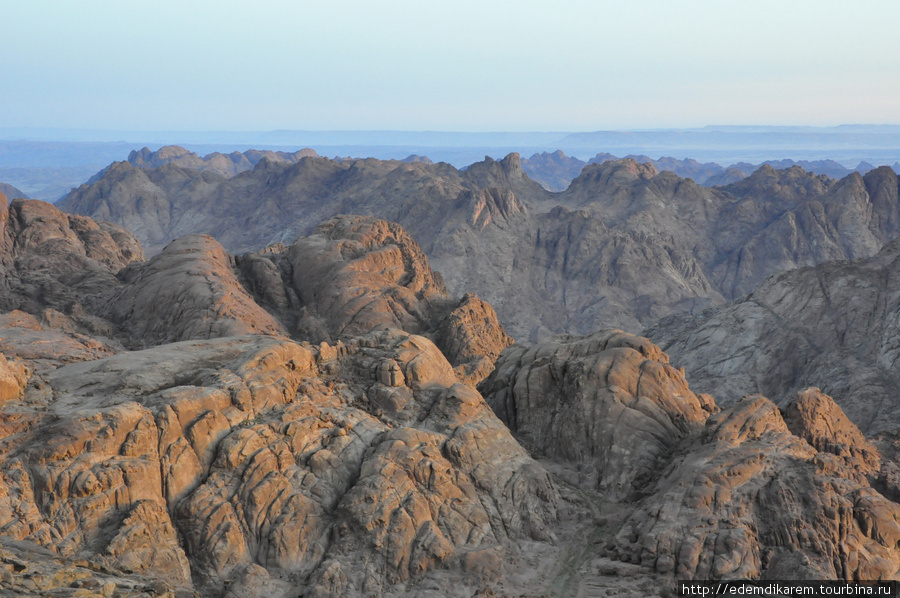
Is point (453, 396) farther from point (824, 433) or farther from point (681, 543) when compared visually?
point (824, 433)

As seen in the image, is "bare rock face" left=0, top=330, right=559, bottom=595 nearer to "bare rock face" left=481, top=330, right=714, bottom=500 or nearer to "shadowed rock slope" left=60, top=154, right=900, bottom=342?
"bare rock face" left=481, top=330, right=714, bottom=500

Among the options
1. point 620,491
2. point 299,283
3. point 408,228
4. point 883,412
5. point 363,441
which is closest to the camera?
point 363,441

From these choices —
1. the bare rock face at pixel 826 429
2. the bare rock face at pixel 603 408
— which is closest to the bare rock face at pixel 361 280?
the bare rock face at pixel 603 408

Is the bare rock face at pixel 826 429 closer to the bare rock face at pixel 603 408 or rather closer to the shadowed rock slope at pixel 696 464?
the shadowed rock slope at pixel 696 464

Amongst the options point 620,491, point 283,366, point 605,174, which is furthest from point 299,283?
point 605,174

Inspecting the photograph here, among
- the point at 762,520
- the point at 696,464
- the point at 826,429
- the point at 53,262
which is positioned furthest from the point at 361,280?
the point at 762,520

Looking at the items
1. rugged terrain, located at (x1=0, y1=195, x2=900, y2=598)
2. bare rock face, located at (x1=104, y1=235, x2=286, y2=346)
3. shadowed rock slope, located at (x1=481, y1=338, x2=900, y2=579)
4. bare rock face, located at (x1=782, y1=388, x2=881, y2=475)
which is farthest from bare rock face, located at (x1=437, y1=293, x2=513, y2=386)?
bare rock face, located at (x1=782, y1=388, x2=881, y2=475)

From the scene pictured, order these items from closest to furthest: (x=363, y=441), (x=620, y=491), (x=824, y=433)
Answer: (x=363, y=441) < (x=620, y=491) < (x=824, y=433)
